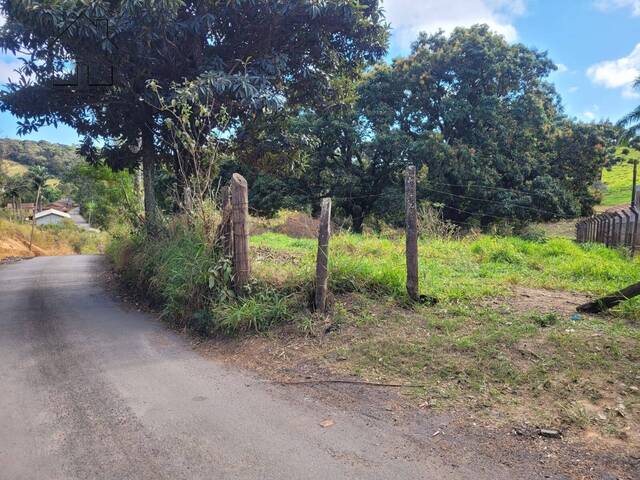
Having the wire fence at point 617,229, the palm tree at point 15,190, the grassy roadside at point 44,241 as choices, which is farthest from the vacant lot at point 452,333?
the palm tree at point 15,190

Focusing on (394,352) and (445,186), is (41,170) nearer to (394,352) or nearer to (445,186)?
(445,186)

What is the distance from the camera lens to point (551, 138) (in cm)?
2264

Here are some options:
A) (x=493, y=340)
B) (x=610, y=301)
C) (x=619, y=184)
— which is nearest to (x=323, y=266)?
(x=493, y=340)

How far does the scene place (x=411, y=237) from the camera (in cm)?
564

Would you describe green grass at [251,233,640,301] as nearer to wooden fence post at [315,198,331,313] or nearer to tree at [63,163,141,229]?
wooden fence post at [315,198,331,313]

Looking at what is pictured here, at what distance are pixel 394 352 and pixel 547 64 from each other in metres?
20.7

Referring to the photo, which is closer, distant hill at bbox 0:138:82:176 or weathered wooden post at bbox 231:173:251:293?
weathered wooden post at bbox 231:173:251:293

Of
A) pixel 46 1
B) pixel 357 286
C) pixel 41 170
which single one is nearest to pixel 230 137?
pixel 46 1

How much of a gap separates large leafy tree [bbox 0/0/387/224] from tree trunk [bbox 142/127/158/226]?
24 millimetres

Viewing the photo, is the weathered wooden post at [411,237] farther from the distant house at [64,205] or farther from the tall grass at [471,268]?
the distant house at [64,205]

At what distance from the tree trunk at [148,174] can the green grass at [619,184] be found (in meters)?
32.6

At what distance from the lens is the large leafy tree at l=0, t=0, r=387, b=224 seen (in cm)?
736

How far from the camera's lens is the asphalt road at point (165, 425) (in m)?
2.90

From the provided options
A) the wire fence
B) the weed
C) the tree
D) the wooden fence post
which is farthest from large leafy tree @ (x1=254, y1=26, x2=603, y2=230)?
the weed
